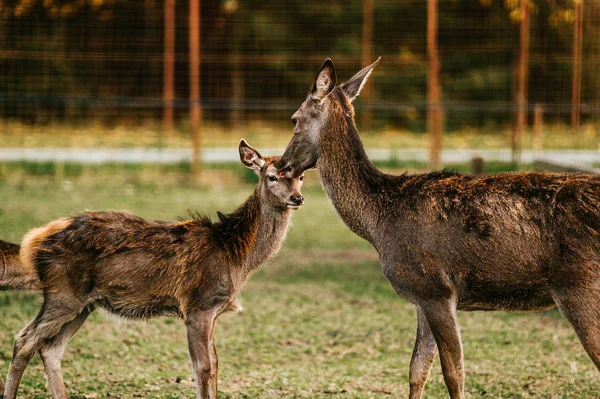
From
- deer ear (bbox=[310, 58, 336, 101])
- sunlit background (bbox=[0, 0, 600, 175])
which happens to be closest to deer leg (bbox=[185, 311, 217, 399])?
deer ear (bbox=[310, 58, 336, 101])

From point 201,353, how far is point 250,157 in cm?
192

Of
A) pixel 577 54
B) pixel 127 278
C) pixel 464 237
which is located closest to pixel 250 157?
pixel 127 278

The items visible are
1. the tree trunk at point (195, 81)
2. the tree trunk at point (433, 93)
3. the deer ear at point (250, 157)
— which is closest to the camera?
the deer ear at point (250, 157)

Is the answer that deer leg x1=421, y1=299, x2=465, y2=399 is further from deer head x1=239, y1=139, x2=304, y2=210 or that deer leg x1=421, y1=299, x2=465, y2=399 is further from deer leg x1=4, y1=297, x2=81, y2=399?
deer leg x1=4, y1=297, x2=81, y2=399

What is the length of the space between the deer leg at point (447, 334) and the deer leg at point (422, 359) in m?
0.43

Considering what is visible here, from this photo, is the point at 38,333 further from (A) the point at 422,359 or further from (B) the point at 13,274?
(A) the point at 422,359

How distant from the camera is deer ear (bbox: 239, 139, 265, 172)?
8570mm

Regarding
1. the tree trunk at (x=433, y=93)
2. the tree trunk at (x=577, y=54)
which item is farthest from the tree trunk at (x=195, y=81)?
the tree trunk at (x=577, y=54)

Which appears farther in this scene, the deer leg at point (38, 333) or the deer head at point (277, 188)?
the deer head at point (277, 188)

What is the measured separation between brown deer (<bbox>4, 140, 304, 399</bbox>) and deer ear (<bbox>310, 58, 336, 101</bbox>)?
4.82 ft

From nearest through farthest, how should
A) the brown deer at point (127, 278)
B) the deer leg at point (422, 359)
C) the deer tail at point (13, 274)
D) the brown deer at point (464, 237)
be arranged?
the brown deer at point (464, 237) < the deer leg at point (422, 359) < the brown deer at point (127, 278) < the deer tail at point (13, 274)

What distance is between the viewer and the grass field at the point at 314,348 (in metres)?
8.35

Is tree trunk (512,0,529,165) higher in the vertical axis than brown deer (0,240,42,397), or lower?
higher

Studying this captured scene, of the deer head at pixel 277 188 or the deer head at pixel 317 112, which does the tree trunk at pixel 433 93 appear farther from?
the deer head at pixel 317 112
